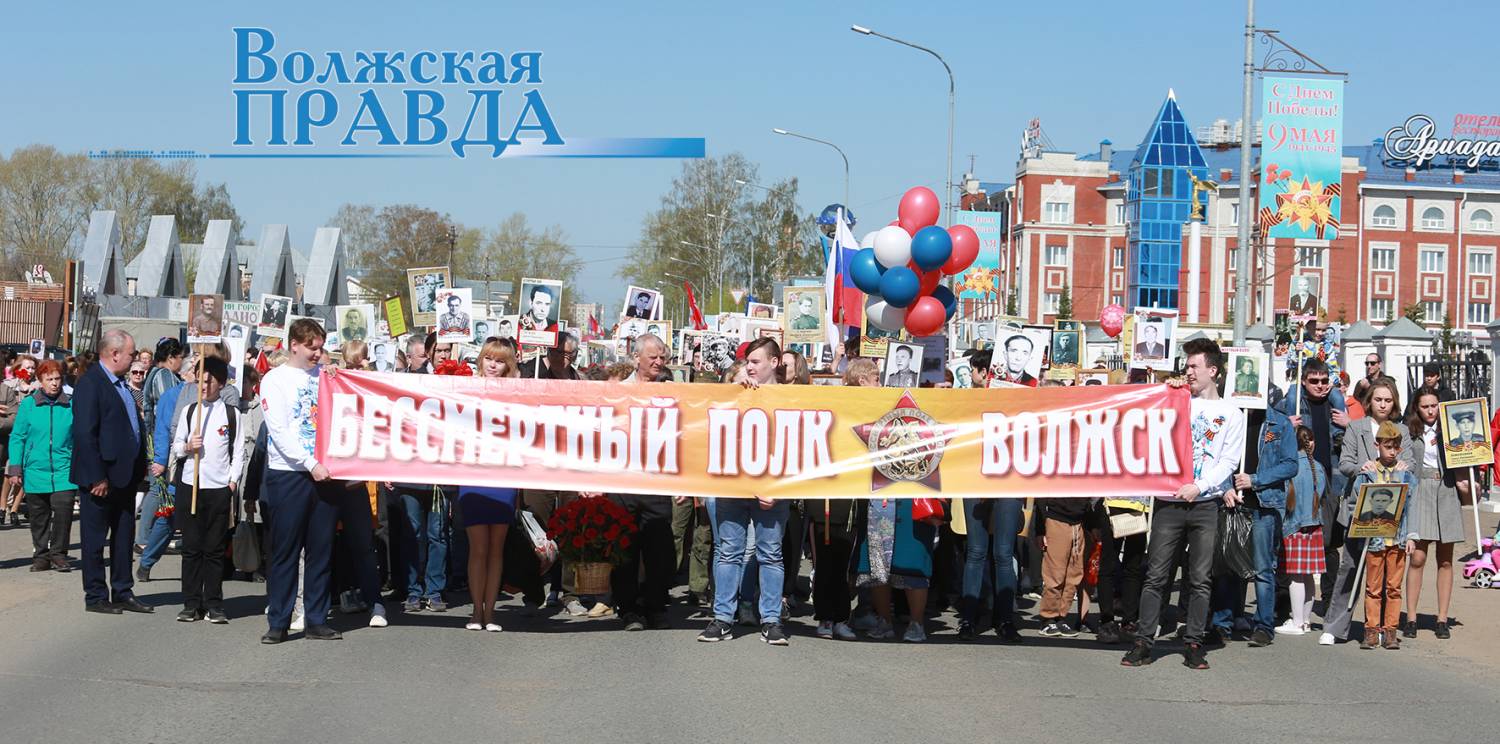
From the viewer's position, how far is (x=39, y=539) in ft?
46.6

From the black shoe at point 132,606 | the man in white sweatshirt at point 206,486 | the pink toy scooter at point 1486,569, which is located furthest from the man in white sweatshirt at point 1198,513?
the black shoe at point 132,606

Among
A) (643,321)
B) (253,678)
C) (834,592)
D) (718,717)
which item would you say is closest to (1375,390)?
(834,592)

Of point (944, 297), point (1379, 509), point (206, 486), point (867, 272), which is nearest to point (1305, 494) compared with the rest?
point (1379, 509)

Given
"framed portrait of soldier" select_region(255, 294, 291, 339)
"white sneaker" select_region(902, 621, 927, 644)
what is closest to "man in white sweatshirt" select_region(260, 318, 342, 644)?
"white sneaker" select_region(902, 621, 927, 644)

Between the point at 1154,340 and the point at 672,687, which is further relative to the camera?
the point at 1154,340

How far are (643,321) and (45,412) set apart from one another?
15908 mm

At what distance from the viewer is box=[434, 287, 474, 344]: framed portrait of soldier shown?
755 inches

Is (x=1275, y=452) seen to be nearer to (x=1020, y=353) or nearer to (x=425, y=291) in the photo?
(x=1020, y=353)

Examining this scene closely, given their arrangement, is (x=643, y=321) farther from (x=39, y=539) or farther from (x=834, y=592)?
(x=834, y=592)

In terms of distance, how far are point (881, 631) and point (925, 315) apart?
702 cm

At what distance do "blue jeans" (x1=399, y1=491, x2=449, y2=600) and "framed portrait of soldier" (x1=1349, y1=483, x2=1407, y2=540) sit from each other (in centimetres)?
633

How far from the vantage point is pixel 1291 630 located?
1144 cm

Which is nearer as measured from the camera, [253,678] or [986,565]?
[253,678]

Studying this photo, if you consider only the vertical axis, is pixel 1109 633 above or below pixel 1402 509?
below
